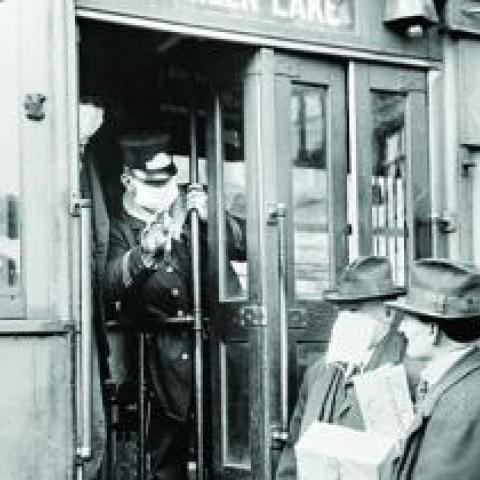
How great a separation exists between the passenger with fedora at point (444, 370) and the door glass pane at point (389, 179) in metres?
2.11

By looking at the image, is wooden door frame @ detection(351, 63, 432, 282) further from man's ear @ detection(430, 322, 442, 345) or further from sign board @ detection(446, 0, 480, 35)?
man's ear @ detection(430, 322, 442, 345)

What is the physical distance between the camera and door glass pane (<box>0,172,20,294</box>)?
4.70 meters

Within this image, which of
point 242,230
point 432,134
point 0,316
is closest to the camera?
point 0,316

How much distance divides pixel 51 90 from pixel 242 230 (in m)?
1.45

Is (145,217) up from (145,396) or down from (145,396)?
up

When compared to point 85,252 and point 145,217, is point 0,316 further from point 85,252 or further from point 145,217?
point 145,217

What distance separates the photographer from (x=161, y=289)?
246 inches

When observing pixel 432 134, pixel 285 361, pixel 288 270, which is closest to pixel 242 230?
pixel 288 270

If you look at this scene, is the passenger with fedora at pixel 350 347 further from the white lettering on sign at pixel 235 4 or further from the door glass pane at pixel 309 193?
the white lettering on sign at pixel 235 4

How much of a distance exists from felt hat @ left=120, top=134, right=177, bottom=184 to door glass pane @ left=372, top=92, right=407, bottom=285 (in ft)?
3.83

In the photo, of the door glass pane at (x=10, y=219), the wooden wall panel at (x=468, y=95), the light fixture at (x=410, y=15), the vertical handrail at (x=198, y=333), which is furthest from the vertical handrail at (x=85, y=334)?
the wooden wall panel at (x=468, y=95)

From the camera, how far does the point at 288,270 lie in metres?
5.64

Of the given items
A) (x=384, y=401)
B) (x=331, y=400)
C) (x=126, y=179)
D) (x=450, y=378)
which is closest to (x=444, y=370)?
(x=450, y=378)

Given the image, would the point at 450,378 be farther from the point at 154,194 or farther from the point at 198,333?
the point at 154,194
